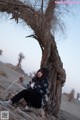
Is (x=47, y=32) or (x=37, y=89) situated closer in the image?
(x=37, y=89)

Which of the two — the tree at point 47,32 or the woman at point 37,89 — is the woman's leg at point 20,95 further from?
the tree at point 47,32

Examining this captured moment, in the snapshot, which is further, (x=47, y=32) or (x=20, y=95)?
(x=47, y=32)

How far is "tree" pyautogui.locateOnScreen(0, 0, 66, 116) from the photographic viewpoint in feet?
48.5

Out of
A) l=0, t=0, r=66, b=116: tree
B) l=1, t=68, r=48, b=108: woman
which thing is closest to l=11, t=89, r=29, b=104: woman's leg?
l=1, t=68, r=48, b=108: woman

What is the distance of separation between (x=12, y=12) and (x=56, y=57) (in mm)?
2533

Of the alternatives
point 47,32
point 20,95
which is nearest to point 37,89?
point 20,95

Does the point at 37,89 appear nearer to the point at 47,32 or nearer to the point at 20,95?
the point at 20,95

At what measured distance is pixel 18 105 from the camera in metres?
12.6

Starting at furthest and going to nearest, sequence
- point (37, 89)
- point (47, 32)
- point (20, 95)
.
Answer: point (47, 32), point (37, 89), point (20, 95)

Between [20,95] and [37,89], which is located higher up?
[37,89]

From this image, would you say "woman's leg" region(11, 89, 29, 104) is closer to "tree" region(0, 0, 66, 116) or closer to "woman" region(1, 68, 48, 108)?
"woman" region(1, 68, 48, 108)

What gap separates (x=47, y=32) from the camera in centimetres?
1484

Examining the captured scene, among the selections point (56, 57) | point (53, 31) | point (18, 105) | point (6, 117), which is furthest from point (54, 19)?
point (6, 117)

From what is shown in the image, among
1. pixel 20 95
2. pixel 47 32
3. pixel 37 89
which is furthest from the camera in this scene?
pixel 47 32
